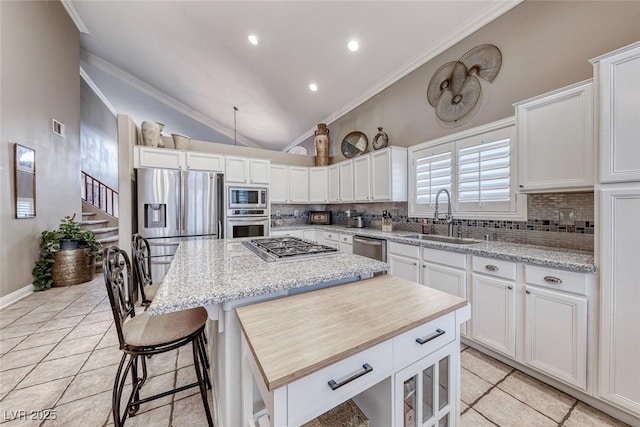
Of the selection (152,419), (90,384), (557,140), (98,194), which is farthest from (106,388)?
(98,194)

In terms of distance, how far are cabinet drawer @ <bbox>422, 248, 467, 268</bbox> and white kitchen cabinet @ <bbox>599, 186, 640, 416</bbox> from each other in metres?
0.81

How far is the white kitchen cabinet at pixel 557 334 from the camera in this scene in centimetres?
147

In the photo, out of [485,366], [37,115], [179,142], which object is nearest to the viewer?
[485,366]

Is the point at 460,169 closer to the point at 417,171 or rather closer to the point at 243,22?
the point at 417,171

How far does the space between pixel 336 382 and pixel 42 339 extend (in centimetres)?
309

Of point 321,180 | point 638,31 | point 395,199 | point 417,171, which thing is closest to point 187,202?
point 321,180

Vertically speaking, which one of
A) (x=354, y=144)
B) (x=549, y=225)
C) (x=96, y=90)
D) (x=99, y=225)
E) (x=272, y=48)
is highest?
(x=96, y=90)

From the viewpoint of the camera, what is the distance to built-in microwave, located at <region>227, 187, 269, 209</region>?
12.9ft

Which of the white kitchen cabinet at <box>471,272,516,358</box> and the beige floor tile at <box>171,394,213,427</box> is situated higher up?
the white kitchen cabinet at <box>471,272,516,358</box>

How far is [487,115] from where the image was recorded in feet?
8.31

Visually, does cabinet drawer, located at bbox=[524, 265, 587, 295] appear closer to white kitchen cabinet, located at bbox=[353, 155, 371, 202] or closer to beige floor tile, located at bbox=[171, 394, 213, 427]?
white kitchen cabinet, located at bbox=[353, 155, 371, 202]

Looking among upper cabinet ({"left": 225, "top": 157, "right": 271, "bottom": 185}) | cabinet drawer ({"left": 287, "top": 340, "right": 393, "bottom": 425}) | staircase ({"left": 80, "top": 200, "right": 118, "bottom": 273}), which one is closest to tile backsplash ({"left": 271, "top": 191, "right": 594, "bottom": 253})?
cabinet drawer ({"left": 287, "top": 340, "right": 393, "bottom": 425})

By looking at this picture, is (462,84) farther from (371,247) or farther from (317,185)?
(317,185)

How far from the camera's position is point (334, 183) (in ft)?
15.0
